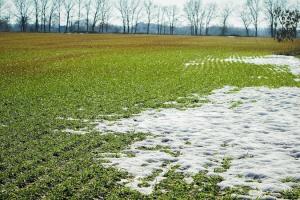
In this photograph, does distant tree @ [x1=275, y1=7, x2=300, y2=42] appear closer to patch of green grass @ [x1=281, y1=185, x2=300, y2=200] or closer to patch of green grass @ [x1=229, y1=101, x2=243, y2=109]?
patch of green grass @ [x1=229, y1=101, x2=243, y2=109]

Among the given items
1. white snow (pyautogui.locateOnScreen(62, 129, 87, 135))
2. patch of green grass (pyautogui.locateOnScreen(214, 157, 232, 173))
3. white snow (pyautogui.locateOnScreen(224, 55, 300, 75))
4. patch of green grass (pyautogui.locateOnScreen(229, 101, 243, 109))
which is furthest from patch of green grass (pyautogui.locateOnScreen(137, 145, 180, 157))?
white snow (pyautogui.locateOnScreen(224, 55, 300, 75))

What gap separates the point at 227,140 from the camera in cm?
1005

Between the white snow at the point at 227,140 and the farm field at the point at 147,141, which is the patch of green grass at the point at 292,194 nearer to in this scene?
the farm field at the point at 147,141

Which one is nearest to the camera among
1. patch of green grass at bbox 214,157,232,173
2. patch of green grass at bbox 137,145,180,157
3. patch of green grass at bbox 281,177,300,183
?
patch of green grass at bbox 281,177,300,183

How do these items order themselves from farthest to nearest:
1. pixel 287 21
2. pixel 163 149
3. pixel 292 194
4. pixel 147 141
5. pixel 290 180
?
pixel 287 21
pixel 147 141
pixel 163 149
pixel 290 180
pixel 292 194

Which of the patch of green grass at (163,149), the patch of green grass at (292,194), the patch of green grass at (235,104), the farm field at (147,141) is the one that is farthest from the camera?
the patch of green grass at (235,104)

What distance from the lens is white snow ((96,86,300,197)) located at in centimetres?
749

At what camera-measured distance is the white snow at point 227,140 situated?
7.49 metres

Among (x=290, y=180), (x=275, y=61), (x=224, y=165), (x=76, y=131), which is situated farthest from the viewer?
(x=275, y=61)

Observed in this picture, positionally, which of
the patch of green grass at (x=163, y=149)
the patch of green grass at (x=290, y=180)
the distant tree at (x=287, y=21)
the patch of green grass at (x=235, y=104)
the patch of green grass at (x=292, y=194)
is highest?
the distant tree at (x=287, y=21)

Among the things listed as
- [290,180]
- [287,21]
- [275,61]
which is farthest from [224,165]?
[287,21]

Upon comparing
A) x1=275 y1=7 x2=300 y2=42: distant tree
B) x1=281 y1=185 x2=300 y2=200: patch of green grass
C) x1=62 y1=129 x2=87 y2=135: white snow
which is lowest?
x1=281 y1=185 x2=300 y2=200: patch of green grass

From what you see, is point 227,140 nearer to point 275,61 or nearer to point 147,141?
point 147,141

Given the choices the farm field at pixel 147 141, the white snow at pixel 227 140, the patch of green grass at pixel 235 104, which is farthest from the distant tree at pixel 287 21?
the patch of green grass at pixel 235 104
